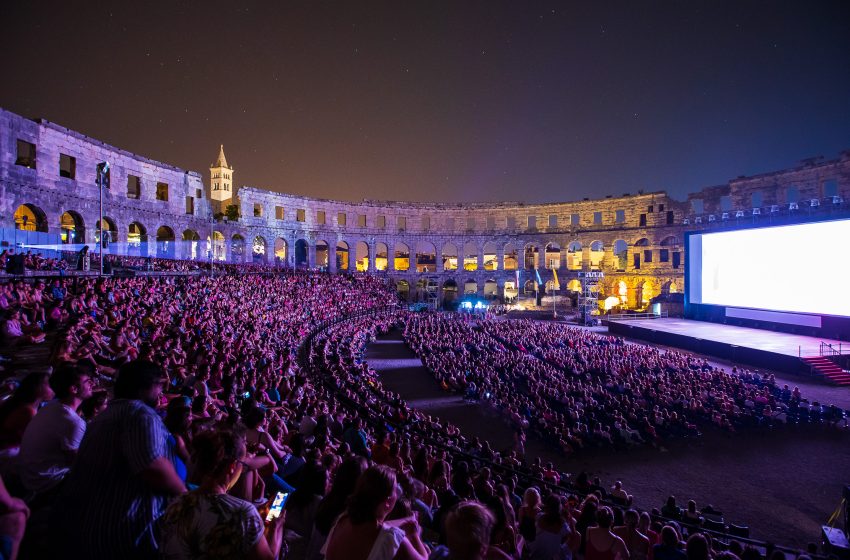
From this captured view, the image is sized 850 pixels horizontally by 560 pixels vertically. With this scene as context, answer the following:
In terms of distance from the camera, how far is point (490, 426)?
13.8 m

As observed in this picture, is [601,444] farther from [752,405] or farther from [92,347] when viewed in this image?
[92,347]

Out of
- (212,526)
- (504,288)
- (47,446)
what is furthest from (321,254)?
(212,526)

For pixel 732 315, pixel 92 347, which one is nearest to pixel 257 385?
pixel 92 347

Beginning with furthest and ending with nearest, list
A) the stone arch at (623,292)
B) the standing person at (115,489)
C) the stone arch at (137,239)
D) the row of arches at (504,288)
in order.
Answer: the stone arch at (623,292)
the row of arches at (504,288)
the stone arch at (137,239)
the standing person at (115,489)

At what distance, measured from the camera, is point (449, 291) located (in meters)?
57.9

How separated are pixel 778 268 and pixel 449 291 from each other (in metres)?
36.4

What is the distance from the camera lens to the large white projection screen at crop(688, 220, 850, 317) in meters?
22.8

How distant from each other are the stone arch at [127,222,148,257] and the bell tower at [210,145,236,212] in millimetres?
45704

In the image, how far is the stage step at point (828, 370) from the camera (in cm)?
1883

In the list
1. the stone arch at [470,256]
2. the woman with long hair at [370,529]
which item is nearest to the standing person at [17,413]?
the woman with long hair at [370,529]

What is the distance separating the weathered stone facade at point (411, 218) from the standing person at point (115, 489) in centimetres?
2652

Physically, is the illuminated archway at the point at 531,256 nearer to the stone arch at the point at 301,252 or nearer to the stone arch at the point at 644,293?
the stone arch at the point at 644,293

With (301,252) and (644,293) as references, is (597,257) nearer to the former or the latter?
(644,293)

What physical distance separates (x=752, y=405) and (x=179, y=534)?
17.3m
